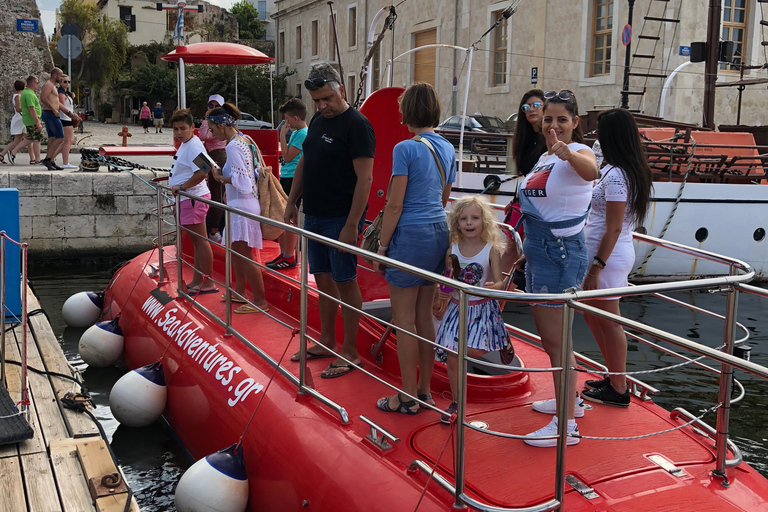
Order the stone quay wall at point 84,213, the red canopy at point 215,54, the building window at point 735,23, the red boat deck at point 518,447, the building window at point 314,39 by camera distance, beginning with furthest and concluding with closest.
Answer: the building window at point 314,39
the building window at point 735,23
the stone quay wall at point 84,213
the red canopy at point 215,54
the red boat deck at point 518,447

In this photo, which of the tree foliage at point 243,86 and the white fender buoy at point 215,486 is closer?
the white fender buoy at point 215,486

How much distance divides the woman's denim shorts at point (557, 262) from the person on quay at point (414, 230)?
519 millimetres

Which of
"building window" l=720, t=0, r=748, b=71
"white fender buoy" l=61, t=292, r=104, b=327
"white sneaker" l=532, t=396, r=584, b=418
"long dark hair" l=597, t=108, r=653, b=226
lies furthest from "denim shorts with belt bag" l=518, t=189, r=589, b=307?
"building window" l=720, t=0, r=748, b=71

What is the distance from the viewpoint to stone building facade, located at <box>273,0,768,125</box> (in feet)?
67.5

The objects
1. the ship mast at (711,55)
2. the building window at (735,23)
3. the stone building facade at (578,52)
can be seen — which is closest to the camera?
the ship mast at (711,55)

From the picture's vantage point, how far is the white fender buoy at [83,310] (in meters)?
8.27

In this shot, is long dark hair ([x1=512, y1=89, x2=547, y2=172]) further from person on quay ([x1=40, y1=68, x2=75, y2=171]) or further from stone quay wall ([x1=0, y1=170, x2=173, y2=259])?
person on quay ([x1=40, y1=68, x2=75, y2=171])

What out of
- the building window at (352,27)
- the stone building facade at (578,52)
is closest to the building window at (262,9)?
the building window at (352,27)

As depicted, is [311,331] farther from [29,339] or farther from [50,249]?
[50,249]

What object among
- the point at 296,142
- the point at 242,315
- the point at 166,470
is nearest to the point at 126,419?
the point at 166,470

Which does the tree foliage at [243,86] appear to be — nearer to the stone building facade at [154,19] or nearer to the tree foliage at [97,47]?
the tree foliage at [97,47]

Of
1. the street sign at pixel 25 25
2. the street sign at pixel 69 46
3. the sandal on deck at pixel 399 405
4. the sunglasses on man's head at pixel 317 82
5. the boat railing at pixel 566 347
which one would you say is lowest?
the sandal on deck at pixel 399 405

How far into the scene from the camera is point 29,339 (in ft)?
21.9

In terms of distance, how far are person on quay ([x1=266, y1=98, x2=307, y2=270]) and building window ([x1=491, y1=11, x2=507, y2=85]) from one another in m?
20.8
